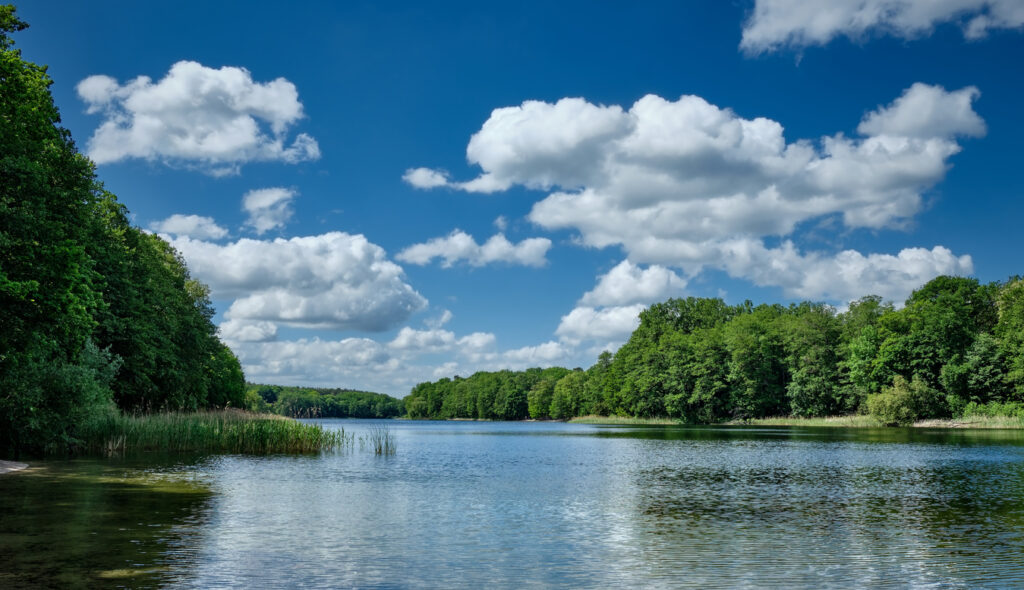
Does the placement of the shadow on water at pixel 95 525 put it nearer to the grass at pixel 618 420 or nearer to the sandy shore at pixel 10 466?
the sandy shore at pixel 10 466

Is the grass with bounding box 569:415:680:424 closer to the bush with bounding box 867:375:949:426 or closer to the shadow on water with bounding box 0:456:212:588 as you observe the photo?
the bush with bounding box 867:375:949:426

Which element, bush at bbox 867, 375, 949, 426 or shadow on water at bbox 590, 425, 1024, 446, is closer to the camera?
shadow on water at bbox 590, 425, 1024, 446

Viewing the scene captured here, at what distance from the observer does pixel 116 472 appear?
90.0 feet

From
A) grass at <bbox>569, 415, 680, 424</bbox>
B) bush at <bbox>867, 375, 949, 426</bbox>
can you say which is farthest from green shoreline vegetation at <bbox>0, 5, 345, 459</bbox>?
grass at <bbox>569, 415, 680, 424</bbox>

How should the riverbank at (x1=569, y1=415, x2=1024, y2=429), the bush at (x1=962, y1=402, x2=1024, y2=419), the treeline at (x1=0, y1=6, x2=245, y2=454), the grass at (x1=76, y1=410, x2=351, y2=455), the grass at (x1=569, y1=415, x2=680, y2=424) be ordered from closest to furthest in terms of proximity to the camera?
the treeline at (x1=0, y1=6, x2=245, y2=454) → the grass at (x1=76, y1=410, x2=351, y2=455) → the riverbank at (x1=569, y1=415, x2=1024, y2=429) → the bush at (x1=962, y1=402, x2=1024, y2=419) → the grass at (x1=569, y1=415, x2=680, y2=424)

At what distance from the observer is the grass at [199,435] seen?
37.3 meters

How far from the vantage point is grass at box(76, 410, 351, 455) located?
3728cm

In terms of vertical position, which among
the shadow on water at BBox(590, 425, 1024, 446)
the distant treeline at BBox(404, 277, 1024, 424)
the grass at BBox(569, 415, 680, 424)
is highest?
the distant treeline at BBox(404, 277, 1024, 424)

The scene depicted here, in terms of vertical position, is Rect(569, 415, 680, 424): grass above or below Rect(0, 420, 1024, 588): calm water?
below

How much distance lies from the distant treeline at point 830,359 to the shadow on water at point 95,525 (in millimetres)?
83569

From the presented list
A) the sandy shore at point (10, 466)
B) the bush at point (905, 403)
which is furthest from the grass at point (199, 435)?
the bush at point (905, 403)

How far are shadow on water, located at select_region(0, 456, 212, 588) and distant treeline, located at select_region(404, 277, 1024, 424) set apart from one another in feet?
274

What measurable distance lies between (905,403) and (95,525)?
8855 centimetres

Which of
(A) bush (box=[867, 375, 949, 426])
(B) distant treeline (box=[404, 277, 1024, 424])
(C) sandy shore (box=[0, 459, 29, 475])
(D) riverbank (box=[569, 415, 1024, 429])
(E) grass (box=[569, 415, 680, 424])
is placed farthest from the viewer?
(E) grass (box=[569, 415, 680, 424])
